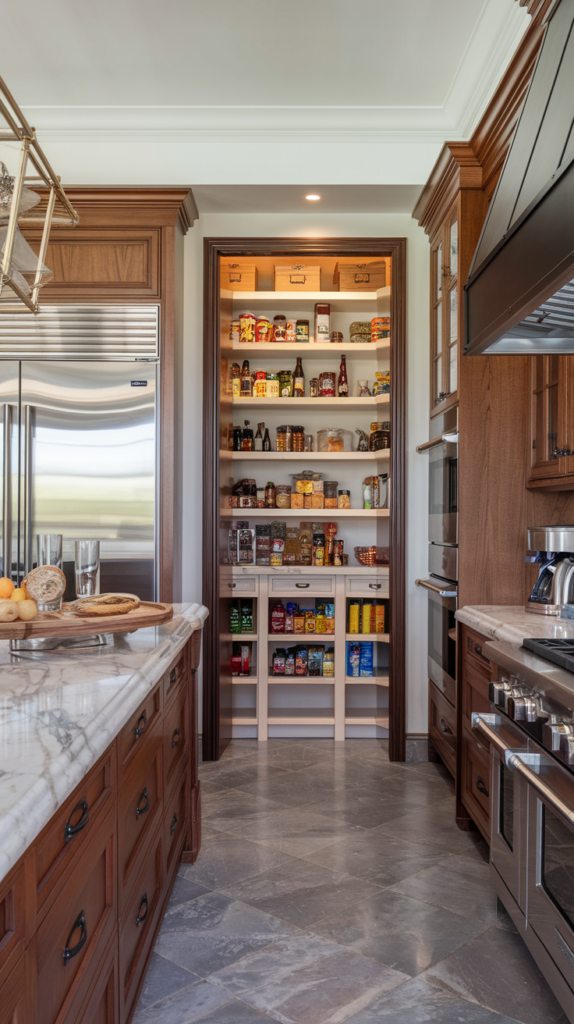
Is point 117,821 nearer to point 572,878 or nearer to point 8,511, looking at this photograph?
point 572,878

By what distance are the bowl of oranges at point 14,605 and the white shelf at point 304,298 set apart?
249 centimetres

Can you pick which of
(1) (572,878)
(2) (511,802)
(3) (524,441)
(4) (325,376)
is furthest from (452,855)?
(4) (325,376)

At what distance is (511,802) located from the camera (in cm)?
193

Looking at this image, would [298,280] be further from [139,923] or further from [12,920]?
[12,920]

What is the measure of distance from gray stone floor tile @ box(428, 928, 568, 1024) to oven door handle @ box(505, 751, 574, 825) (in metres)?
0.54

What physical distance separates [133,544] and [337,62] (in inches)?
87.5

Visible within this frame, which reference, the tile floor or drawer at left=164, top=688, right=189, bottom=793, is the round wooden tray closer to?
drawer at left=164, top=688, right=189, bottom=793

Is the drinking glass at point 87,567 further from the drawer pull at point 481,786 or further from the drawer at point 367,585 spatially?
the drawer at point 367,585

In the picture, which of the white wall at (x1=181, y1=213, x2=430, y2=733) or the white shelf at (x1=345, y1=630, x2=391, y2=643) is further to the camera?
the white shelf at (x1=345, y1=630, x2=391, y2=643)

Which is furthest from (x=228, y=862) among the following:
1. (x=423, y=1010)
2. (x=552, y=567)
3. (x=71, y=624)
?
(x=552, y=567)

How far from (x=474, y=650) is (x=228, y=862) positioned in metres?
1.16

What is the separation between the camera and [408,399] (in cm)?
A: 377

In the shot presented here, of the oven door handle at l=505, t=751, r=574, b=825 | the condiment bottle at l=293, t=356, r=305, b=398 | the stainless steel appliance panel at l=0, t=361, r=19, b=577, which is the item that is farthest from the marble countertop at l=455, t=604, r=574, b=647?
the stainless steel appliance panel at l=0, t=361, r=19, b=577

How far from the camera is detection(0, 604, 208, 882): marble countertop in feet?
2.60
